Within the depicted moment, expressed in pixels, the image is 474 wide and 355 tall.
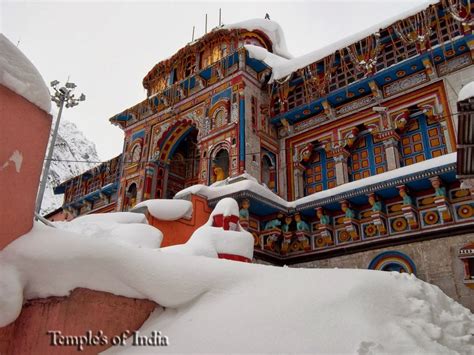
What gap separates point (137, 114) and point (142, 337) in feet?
41.3

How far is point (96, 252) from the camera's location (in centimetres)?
239

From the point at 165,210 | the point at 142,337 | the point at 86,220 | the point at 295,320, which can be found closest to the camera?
the point at 295,320

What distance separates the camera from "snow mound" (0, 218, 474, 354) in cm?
204

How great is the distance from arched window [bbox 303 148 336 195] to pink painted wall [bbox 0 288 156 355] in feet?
27.5

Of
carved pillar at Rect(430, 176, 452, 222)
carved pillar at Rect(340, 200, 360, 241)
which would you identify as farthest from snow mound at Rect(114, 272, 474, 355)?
carved pillar at Rect(340, 200, 360, 241)

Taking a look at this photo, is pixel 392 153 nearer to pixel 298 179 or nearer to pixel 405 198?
pixel 405 198

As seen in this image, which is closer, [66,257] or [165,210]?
[66,257]

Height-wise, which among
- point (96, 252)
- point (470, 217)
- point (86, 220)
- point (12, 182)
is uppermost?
point (470, 217)

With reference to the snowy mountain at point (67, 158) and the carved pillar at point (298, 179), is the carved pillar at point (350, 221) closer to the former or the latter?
the carved pillar at point (298, 179)

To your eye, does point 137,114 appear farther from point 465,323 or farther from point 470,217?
point 465,323

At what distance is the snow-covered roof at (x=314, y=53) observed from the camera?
9.77 m

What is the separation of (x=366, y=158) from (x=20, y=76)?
29.0 feet

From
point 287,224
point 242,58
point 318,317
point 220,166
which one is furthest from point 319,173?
point 318,317

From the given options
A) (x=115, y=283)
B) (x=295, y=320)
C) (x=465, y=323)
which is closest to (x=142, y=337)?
(x=115, y=283)
